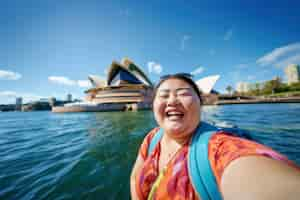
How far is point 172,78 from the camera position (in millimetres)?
768

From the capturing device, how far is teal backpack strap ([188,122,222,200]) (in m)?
0.46

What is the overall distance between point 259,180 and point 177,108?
1.34ft

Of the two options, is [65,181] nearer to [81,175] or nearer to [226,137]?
[81,175]

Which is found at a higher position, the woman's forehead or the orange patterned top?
the woman's forehead

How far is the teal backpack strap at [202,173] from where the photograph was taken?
1.50 feet

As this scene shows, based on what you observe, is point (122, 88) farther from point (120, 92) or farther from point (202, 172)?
point (202, 172)

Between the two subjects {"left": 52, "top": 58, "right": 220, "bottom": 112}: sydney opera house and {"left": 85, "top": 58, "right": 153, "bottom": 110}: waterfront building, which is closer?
{"left": 52, "top": 58, "right": 220, "bottom": 112}: sydney opera house

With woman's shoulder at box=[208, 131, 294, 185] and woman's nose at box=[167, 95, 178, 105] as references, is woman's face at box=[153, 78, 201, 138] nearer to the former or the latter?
woman's nose at box=[167, 95, 178, 105]

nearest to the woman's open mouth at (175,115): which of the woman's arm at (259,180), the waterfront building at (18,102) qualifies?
the woman's arm at (259,180)

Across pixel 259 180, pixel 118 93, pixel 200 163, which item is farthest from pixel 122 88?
pixel 259 180

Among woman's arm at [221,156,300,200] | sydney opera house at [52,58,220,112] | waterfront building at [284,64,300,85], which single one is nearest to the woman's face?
woman's arm at [221,156,300,200]

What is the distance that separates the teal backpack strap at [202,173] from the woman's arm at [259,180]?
0.04 metres

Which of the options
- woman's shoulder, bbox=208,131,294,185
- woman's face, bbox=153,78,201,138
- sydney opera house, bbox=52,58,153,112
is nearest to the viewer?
woman's shoulder, bbox=208,131,294,185

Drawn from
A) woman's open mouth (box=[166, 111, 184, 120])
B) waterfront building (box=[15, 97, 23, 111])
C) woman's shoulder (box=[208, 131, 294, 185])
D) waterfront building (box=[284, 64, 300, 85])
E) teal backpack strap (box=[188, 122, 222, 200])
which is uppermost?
waterfront building (box=[284, 64, 300, 85])
